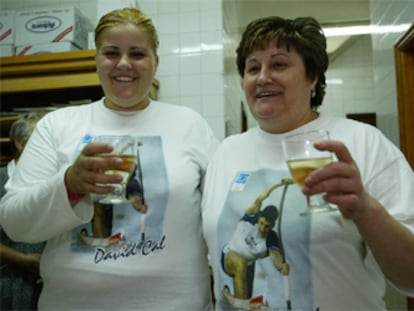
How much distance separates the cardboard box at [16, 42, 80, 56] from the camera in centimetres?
261

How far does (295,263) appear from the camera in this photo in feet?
3.18

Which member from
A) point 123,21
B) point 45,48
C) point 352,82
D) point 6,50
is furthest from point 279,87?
point 352,82

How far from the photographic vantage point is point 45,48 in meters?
2.65

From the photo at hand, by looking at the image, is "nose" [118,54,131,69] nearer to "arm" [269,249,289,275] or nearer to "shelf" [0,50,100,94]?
"arm" [269,249,289,275]

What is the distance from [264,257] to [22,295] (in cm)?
106

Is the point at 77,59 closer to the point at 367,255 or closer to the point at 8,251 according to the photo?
the point at 8,251

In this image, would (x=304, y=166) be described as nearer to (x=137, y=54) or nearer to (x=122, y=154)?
(x=122, y=154)

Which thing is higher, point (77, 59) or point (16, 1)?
point (16, 1)

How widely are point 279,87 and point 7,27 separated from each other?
239 centimetres

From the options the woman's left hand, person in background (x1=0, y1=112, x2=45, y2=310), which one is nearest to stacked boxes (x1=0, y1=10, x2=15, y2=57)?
person in background (x1=0, y1=112, x2=45, y2=310)

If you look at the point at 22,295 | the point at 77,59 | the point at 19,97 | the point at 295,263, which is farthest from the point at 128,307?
the point at 19,97

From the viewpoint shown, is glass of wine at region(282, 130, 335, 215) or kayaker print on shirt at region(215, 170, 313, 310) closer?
glass of wine at region(282, 130, 335, 215)

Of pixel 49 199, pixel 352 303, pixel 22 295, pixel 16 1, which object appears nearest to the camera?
pixel 352 303

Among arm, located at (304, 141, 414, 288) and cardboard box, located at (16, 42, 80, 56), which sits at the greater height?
cardboard box, located at (16, 42, 80, 56)
